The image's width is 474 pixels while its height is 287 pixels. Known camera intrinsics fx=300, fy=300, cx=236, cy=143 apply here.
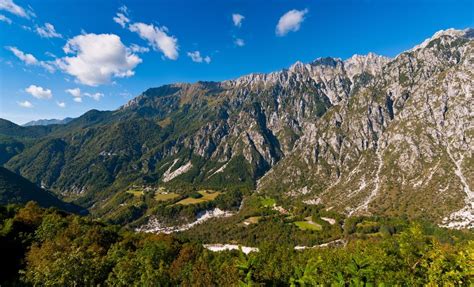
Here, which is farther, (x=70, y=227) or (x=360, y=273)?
(x=70, y=227)

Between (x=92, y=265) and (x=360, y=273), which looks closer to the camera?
(x=360, y=273)

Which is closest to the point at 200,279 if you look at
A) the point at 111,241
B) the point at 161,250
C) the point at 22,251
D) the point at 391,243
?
the point at 161,250

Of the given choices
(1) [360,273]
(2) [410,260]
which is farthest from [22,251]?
(2) [410,260]

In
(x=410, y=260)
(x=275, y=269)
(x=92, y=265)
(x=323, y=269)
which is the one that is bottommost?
(x=275, y=269)

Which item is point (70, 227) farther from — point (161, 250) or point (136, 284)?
point (136, 284)

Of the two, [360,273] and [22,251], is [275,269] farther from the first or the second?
[22,251]

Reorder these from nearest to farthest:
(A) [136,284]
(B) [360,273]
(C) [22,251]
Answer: (B) [360,273]
(A) [136,284]
(C) [22,251]

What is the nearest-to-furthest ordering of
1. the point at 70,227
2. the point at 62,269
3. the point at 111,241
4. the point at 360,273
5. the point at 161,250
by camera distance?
the point at 360,273, the point at 62,269, the point at 161,250, the point at 70,227, the point at 111,241

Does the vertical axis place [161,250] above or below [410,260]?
below

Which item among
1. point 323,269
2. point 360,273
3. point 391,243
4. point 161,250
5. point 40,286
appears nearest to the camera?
point 360,273

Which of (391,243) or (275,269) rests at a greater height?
(391,243)
